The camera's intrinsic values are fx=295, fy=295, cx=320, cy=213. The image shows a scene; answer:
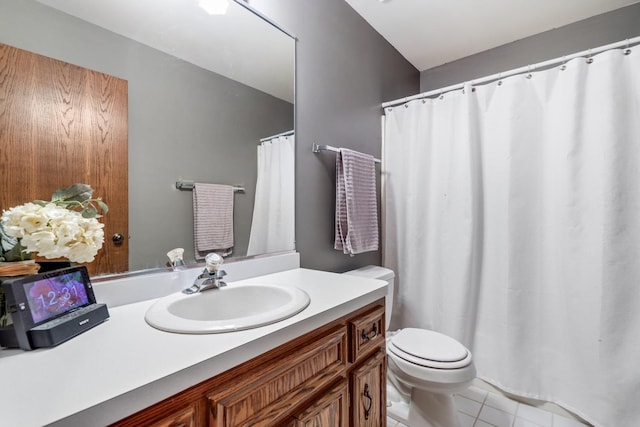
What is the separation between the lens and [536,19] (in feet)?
6.29

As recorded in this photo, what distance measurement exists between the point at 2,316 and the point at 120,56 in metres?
0.76

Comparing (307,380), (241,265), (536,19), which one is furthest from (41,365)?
(536,19)

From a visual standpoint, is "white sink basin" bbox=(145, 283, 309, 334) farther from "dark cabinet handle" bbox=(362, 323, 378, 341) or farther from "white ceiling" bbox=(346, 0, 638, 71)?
"white ceiling" bbox=(346, 0, 638, 71)

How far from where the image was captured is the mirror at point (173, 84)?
823 millimetres

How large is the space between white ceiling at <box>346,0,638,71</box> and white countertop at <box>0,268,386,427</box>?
191 centimetres

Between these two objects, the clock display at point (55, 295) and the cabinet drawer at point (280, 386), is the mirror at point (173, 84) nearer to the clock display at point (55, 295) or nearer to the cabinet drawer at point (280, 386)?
the clock display at point (55, 295)

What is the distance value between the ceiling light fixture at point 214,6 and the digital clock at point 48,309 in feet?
3.29

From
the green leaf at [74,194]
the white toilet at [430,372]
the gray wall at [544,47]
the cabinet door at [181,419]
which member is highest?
the gray wall at [544,47]

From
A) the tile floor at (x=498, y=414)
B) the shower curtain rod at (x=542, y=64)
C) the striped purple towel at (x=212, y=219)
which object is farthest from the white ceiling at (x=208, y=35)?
the tile floor at (x=498, y=414)

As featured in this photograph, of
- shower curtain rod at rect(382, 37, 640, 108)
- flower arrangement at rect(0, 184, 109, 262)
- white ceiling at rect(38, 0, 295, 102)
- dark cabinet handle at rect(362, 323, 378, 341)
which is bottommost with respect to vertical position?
dark cabinet handle at rect(362, 323, 378, 341)

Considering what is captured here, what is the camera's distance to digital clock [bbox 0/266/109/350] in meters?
0.58

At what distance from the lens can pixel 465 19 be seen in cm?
191

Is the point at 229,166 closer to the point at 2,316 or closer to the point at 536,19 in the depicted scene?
the point at 2,316

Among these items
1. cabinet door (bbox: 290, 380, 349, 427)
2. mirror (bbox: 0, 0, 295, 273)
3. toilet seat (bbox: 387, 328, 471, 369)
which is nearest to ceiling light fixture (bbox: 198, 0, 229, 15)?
mirror (bbox: 0, 0, 295, 273)
